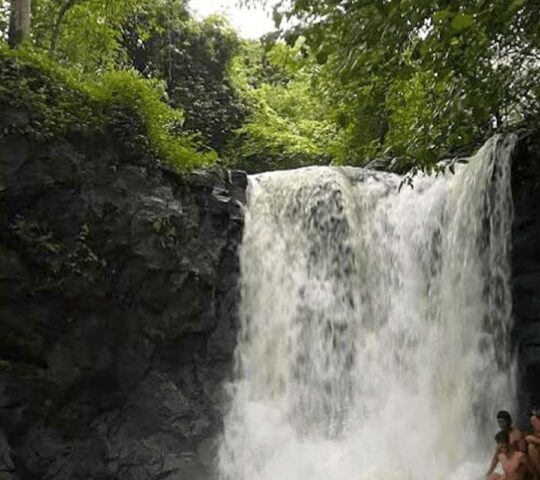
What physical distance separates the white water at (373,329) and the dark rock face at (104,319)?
89 cm

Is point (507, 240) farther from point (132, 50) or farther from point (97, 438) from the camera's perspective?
point (132, 50)

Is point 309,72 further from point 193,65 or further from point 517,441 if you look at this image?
point 517,441

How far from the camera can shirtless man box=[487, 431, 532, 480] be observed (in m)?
7.05

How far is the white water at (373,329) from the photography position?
9.47 meters

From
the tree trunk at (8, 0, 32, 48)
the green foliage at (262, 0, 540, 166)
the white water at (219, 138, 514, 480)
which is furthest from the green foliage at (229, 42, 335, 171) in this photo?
the green foliage at (262, 0, 540, 166)

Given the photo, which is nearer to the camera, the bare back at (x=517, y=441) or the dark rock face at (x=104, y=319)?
the bare back at (x=517, y=441)

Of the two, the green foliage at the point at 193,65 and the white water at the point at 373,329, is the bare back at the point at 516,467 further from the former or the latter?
the green foliage at the point at 193,65

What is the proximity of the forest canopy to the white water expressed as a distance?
1204 mm

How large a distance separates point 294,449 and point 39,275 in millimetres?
4400

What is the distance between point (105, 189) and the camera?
9.66 m

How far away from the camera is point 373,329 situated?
34.5 feet

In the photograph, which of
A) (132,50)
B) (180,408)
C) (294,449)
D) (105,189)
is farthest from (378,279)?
(132,50)

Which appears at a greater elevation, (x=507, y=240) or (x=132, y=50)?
(x=132, y=50)

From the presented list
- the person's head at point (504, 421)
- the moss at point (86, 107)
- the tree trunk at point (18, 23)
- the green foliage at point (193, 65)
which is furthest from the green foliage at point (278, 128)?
the person's head at point (504, 421)
